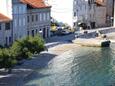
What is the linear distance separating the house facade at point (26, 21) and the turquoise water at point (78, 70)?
930cm

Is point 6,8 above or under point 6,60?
above

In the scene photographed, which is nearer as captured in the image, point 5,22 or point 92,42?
point 5,22

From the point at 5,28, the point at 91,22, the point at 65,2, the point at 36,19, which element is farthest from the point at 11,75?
the point at 91,22

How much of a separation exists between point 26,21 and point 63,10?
68.2 feet

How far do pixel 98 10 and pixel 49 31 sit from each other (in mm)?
27393

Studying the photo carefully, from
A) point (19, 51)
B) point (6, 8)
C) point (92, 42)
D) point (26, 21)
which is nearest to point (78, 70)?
point (19, 51)

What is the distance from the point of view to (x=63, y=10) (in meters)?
103

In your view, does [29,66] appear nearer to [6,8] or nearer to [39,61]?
[39,61]

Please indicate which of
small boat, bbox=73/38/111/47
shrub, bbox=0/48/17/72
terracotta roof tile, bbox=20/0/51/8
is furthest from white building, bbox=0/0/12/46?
shrub, bbox=0/48/17/72

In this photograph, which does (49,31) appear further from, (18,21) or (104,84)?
(104,84)

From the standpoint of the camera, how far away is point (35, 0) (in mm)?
90000

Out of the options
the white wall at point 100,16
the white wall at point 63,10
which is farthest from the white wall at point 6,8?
the white wall at point 100,16

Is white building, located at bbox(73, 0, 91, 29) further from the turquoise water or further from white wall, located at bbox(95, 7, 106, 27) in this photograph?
the turquoise water

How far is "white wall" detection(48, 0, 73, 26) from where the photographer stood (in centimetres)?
10300
